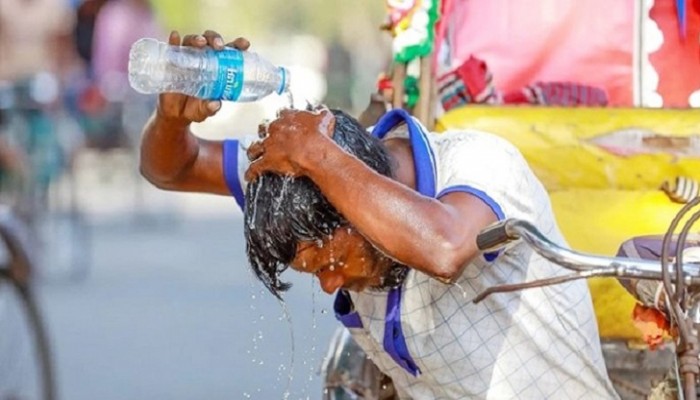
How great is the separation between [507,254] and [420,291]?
0.59 feet

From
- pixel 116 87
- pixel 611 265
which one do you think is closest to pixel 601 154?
pixel 611 265

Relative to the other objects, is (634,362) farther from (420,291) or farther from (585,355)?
(420,291)

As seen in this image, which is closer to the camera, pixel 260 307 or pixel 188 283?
pixel 260 307

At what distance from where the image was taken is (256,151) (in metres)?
2.94

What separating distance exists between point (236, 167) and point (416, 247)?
0.94m

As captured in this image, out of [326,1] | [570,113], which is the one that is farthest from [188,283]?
[326,1]

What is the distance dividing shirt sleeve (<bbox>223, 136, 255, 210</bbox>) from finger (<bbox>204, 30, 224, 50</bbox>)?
0.43 meters

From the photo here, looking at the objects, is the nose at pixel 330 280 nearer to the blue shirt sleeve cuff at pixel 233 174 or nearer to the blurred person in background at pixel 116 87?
the blue shirt sleeve cuff at pixel 233 174

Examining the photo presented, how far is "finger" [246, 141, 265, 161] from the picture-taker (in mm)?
2920

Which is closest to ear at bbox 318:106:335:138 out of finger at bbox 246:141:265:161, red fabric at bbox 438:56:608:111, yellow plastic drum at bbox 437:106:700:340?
finger at bbox 246:141:265:161

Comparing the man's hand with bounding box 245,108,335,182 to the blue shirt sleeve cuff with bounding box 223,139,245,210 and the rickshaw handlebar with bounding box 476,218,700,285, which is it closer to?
the rickshaw handlebar with bounding box 476,218,700,285

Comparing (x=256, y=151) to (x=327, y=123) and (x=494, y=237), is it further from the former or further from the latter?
(x=494, y=237)

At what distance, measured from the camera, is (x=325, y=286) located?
300cm

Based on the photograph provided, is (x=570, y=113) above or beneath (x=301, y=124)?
beneath
